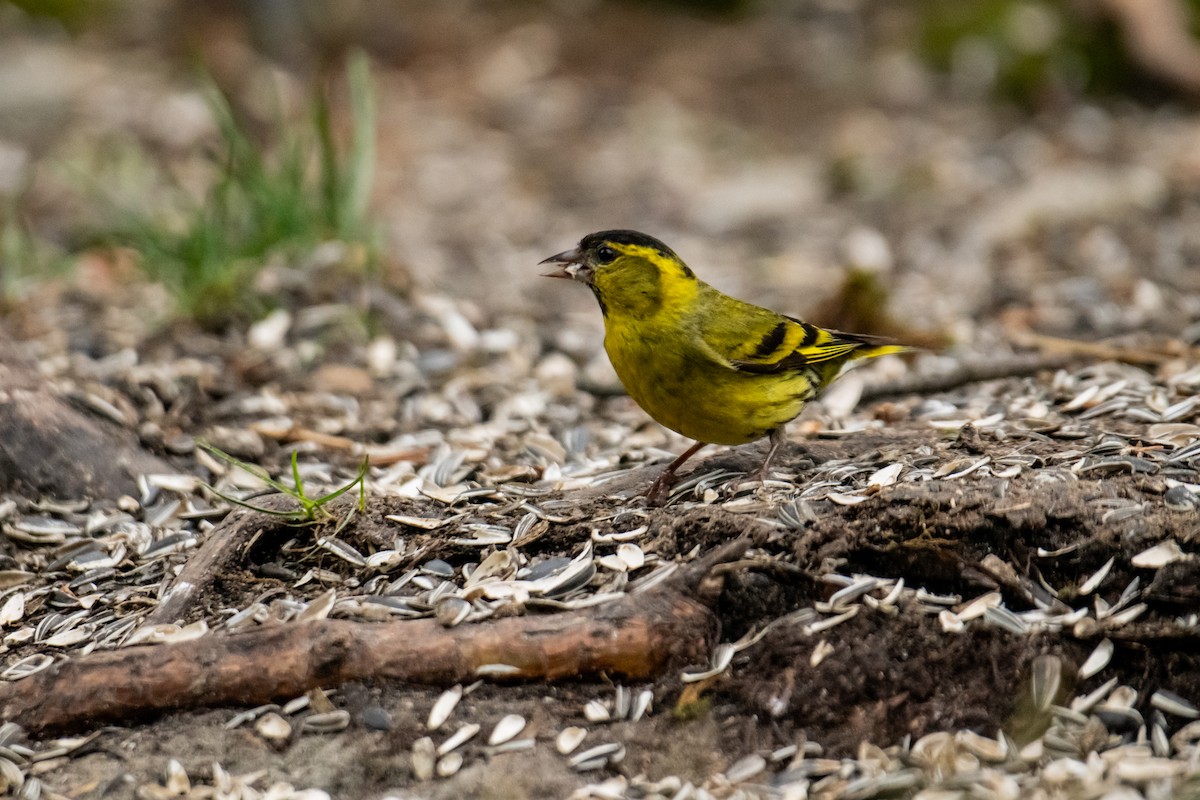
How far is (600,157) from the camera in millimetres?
10578

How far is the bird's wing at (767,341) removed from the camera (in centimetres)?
436

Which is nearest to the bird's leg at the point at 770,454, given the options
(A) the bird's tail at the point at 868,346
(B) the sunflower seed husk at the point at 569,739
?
(A) the bird's tail at the point at 868,346

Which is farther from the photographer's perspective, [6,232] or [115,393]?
[6,232]

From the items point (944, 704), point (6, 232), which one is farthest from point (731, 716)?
point (6, 232)

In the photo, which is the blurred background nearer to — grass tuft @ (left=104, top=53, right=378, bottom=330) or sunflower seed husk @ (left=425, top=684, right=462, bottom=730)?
grass tuft @ (left=104, top=53, right=378, bottom=330)

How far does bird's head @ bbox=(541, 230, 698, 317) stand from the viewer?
4.45 m

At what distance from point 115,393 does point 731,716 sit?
125 inches

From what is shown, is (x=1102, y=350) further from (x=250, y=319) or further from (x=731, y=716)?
(x=250, y=319)

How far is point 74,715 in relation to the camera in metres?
3.32

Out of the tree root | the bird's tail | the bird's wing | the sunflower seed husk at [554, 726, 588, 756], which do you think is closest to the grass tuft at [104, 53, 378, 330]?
the bird's wing

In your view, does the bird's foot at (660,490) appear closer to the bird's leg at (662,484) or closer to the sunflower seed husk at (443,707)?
the bird's leg at (662,484)

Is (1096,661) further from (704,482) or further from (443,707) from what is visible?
(443,707)

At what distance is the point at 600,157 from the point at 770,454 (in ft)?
22.0

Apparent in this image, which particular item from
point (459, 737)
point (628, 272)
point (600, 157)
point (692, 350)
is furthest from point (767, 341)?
point (600, 157)
